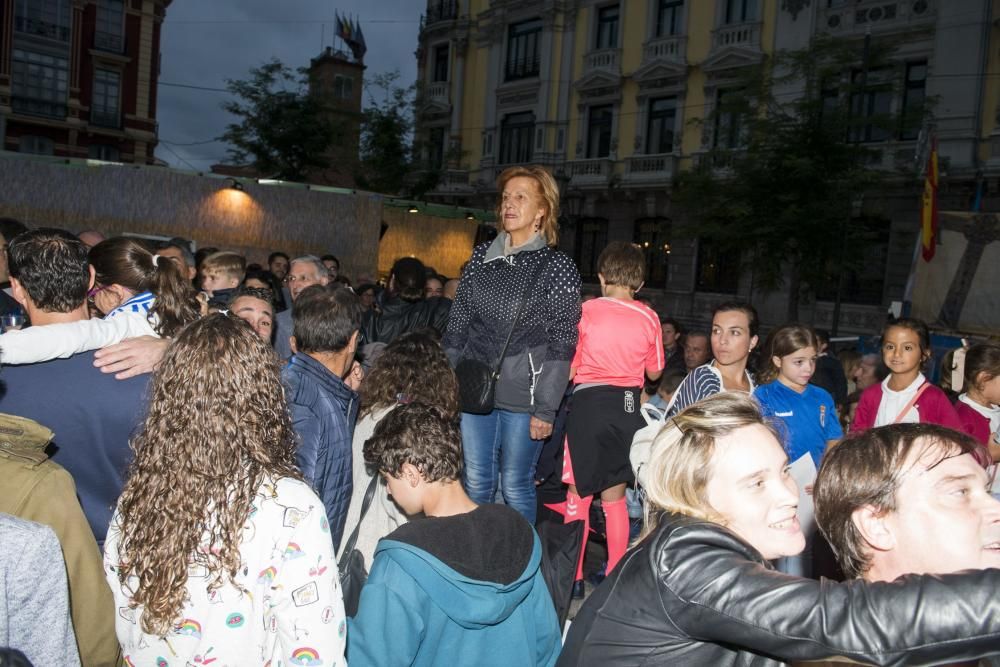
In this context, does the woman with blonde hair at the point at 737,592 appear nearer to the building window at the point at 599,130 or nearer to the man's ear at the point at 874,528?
the man's ear at the point at 874,528

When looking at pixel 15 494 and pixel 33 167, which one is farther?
pixel 33 167

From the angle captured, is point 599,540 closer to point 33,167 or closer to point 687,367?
point 687,367

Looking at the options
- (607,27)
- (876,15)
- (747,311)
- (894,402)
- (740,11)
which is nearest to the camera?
(747,311)

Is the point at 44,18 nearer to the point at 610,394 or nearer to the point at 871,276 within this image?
the point at 871,276

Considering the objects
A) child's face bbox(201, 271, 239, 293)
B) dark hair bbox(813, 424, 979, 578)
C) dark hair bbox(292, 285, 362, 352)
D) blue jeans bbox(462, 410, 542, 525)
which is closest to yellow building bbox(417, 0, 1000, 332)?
child's face bbox(201, 271, 239, 293)

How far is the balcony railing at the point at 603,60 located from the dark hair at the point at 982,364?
22994mm

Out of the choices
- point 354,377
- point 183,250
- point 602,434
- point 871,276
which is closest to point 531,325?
point 602,434

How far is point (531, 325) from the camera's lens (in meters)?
4.23

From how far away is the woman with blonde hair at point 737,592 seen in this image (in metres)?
1.31

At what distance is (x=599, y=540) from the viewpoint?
18.8ft

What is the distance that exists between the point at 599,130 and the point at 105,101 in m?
26.6

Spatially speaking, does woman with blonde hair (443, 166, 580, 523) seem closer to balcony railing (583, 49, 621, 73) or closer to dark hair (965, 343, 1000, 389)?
dark hair (965, 343, 1000, 389)

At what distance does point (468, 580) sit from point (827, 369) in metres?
5.70

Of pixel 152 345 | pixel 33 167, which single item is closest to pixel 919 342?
pixel 152 345
